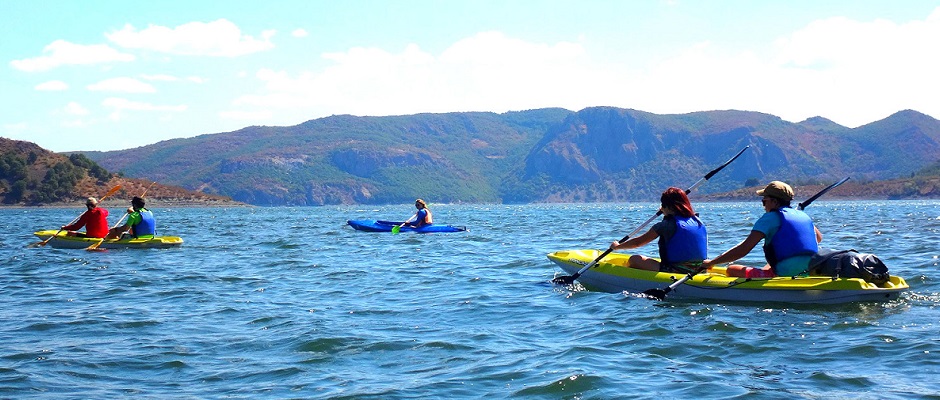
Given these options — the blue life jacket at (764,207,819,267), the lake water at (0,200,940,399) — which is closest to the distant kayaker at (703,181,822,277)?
the blue life jacket at (764,207,819,267)

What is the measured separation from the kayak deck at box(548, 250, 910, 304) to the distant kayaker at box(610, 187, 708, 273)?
31 centimetres

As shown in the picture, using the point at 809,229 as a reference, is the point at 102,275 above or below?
below

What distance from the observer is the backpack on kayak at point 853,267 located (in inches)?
425

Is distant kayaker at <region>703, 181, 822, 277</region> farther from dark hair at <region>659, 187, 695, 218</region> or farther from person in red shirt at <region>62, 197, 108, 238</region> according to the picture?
person in red shirt at <region>62, 197, 108, 238</region>

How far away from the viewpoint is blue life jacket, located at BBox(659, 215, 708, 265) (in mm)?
12484

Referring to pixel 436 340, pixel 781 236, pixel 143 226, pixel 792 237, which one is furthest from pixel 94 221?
pixel 792 237

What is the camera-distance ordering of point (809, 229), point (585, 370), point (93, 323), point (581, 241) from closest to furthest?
point (585, 370) → point (93, 323) → point (809, 229) → point (581, 241)

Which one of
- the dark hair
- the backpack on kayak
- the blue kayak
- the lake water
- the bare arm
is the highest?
the dark hair

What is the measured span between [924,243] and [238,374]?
19891 millimetres

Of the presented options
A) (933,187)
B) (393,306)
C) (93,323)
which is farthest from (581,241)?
(933,187)

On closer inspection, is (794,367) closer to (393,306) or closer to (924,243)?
(393,306)

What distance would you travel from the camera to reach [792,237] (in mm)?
11180

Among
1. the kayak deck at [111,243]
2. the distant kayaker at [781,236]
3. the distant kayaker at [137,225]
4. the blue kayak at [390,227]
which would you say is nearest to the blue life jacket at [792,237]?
the distant kayaker at [781,236]

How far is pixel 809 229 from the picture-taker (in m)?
11.2
